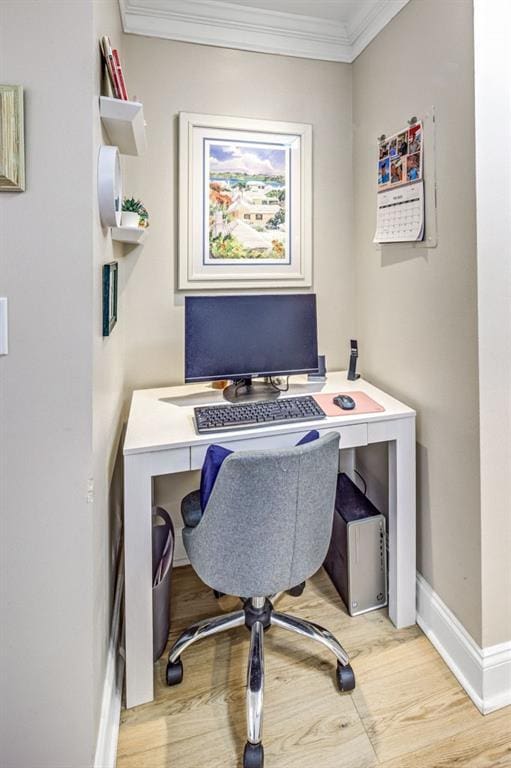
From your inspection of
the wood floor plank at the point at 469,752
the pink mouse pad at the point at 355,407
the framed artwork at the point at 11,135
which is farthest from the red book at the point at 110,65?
the wood floor plank at the point at 469,752

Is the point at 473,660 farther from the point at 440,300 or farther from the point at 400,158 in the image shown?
the point at 400,158

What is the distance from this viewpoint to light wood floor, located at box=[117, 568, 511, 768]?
129 cm

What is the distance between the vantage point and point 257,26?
2021mm

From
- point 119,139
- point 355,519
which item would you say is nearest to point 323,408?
point 355,519

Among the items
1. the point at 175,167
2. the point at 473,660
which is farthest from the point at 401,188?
the point at 473,660

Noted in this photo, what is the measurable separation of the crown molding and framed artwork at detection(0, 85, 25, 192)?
1212mm

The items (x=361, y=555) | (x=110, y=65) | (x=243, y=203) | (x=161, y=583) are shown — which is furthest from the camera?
(x=243, y=203)

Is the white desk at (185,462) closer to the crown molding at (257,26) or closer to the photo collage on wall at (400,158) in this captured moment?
the photo collage on wall at (400,158)

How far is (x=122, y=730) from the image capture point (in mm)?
1378

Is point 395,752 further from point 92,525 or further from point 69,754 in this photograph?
point 92,525

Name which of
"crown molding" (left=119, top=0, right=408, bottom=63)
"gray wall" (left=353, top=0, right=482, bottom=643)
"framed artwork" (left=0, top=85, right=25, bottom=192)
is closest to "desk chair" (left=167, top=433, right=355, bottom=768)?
"gray wall" (left=353, top=0, right=482, bottom=643)

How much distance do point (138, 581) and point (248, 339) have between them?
1.01 m

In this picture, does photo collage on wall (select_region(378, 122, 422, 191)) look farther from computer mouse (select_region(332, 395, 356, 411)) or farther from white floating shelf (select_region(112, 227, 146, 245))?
white floating shelf (select_region(112, 227, 146, 245))

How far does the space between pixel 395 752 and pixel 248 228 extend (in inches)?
80.8
